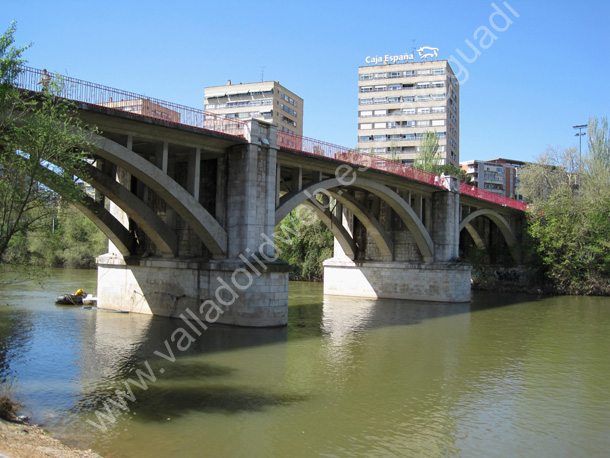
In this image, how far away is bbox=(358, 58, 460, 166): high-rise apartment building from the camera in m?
70.9

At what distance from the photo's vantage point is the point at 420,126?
71500 millimetres

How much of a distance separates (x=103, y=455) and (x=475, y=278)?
42.4m

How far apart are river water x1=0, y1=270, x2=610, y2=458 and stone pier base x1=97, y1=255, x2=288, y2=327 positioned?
25.5 inches

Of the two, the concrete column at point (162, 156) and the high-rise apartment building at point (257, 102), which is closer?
the concrete column at point (162, 156)

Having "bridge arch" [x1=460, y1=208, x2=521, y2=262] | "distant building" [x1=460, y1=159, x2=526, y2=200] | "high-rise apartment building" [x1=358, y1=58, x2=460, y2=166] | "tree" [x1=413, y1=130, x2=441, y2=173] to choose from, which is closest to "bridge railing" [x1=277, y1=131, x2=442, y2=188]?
"bridge arch" [x1=460, y1=208, x2=521, y2=262]

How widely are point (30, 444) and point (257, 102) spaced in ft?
236

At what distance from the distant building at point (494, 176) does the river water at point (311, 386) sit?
6804 cm

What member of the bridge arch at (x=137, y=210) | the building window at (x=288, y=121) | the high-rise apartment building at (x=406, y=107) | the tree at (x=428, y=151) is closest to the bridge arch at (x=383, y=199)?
the bridge arch at (x=137, y=210)

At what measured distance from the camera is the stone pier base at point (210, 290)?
20.5 meters

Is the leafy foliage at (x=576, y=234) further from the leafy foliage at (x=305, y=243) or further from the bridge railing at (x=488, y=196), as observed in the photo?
the leafy foliage at (x=305, y=243)

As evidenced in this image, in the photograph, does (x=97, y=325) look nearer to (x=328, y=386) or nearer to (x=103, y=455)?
(x=328, y=386)

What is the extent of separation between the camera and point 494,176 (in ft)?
295

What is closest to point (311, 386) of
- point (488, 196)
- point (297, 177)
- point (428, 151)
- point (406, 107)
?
point (297, 177)
